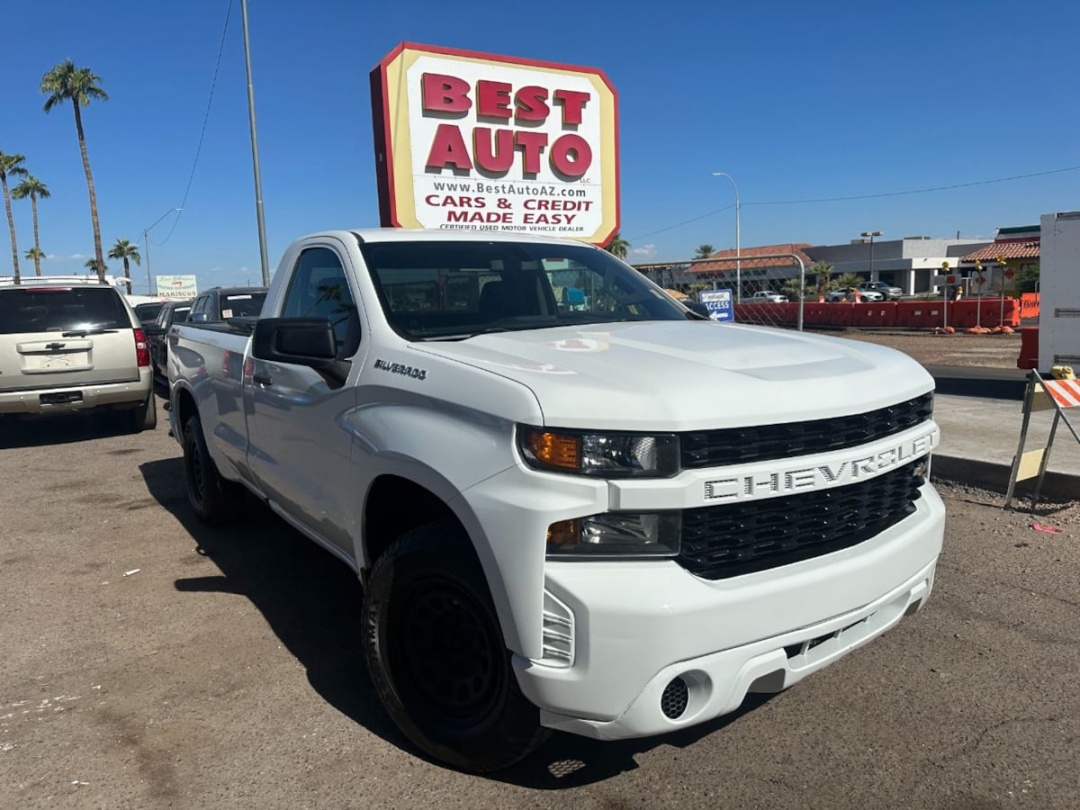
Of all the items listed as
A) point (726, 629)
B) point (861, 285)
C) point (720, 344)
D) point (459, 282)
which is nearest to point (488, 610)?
point (726, 629)

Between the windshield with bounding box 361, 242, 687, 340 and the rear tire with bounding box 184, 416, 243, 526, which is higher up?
the windshield with bounding box 361, 242, 687, 340

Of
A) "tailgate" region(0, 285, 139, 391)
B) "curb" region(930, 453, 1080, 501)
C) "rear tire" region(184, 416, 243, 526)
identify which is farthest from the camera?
"tailgate" region(0, 285, 139, 391)

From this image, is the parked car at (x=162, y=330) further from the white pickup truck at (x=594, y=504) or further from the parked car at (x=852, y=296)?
the parked car at (x=852, y=296)

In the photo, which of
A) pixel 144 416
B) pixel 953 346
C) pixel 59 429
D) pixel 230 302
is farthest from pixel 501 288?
pixel 953 346

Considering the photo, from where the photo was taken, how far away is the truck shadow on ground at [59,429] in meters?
10.5

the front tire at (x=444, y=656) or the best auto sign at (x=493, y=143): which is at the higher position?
the best auto sign at (x=493, y=143)

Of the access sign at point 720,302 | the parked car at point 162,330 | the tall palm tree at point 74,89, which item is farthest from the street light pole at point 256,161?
the tall palm tree at point 74,89

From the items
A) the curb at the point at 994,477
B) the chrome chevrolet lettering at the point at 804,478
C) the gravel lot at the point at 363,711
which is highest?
the chrome chevrolet lettering at the point at 804,478

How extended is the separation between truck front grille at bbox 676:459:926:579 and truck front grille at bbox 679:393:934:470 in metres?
0.13

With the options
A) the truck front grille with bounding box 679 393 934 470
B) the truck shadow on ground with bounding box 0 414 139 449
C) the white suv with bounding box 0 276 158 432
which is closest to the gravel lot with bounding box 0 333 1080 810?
the truck front grille with bounding box 679 393 934 470

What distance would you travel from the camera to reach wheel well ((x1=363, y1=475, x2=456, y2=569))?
3035mm

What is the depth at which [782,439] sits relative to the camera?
251 cm

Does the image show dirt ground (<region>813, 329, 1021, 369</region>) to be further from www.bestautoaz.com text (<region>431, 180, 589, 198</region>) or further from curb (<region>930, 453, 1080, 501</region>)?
curb (<region>930, 453, 1080, 501</region>)

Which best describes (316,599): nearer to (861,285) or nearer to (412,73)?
(412,73)
